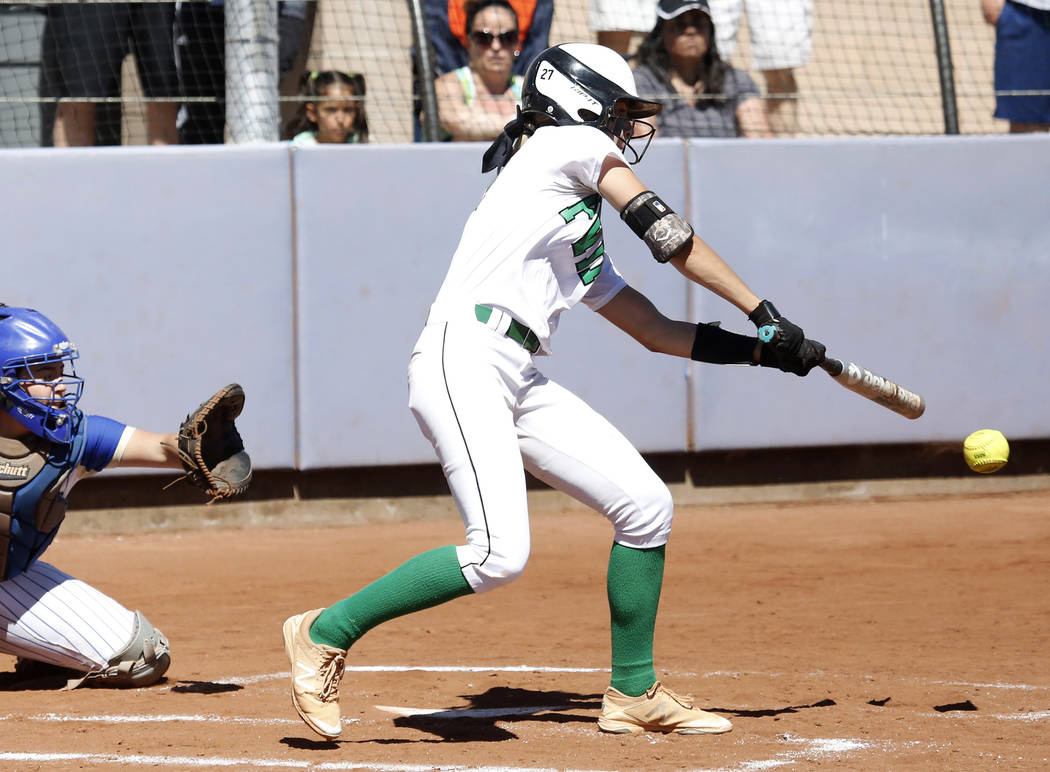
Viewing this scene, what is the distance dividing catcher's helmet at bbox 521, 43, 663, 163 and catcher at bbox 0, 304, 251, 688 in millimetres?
1268

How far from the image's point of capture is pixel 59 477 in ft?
14.3

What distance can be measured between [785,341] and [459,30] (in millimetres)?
4959

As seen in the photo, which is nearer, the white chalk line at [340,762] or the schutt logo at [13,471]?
the white chalk line at [340,762]

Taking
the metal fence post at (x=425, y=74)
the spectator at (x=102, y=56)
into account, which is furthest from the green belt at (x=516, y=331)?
the spectator at (x=102, y=56)

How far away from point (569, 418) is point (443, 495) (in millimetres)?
4104

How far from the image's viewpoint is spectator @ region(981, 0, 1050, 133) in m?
8.41

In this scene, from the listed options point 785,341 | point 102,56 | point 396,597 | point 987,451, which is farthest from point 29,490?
point 102,56

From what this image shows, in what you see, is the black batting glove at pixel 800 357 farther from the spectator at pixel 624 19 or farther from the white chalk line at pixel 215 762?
the spectator at pixel 624 19

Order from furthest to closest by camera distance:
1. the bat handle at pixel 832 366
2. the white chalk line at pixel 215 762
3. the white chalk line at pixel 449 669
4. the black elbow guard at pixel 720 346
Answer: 1. the white chalk line at pixel 449 669
2. the black elbow guard at pixel 720 346
3. the bat handle at pixel 832 366
4. the white chalk line at pixel 215 762

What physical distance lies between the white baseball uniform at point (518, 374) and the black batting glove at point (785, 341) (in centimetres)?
48

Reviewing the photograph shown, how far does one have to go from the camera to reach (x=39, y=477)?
429 centimetres

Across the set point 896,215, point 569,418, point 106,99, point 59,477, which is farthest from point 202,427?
point 896,215

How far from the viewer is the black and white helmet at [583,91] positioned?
378 centimetres

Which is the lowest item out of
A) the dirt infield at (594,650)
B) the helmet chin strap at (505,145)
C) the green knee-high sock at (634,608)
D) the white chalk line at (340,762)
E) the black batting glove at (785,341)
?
the dirt infield at (594,650)
